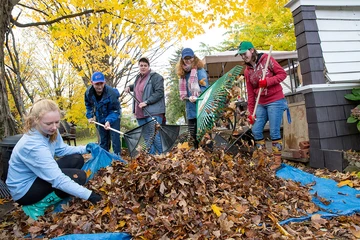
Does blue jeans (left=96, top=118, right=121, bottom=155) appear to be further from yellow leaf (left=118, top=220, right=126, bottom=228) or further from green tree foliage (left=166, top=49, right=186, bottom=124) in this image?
green tree foliage (left=166, top=49, right=186, bottom=124)

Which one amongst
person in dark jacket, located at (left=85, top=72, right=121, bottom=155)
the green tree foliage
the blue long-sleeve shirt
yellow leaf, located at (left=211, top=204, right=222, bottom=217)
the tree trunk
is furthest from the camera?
the green tree foliage

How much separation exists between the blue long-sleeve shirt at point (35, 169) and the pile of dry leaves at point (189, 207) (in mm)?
230

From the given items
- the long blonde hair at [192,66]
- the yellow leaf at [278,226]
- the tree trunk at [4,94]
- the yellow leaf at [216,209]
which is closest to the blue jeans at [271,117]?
the long blonde hair at [192,66]

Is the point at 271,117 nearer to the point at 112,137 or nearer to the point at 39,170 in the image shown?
the point at 112,137

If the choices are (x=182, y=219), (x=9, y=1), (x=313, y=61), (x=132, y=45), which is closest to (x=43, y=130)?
(x=182, y=219)

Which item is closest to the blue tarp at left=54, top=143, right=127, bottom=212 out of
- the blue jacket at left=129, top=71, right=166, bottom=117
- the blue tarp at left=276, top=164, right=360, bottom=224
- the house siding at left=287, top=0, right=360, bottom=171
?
the blue jacket at left=129, top=71, right=166, bottom=117

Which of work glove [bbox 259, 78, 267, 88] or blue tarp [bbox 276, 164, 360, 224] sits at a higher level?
work glove [bbox 259, 78, 267, 88]

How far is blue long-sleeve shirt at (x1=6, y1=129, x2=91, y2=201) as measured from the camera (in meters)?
2.30

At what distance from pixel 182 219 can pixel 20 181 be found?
55.2 inches

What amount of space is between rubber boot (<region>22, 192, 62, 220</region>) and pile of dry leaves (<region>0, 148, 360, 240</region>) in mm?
74

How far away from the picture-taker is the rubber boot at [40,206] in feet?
8.21

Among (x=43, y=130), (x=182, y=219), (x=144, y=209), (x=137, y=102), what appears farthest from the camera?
(x=137, y=102)

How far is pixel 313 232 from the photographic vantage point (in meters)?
2.15

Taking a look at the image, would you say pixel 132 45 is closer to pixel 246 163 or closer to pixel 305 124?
pixel 305 124
